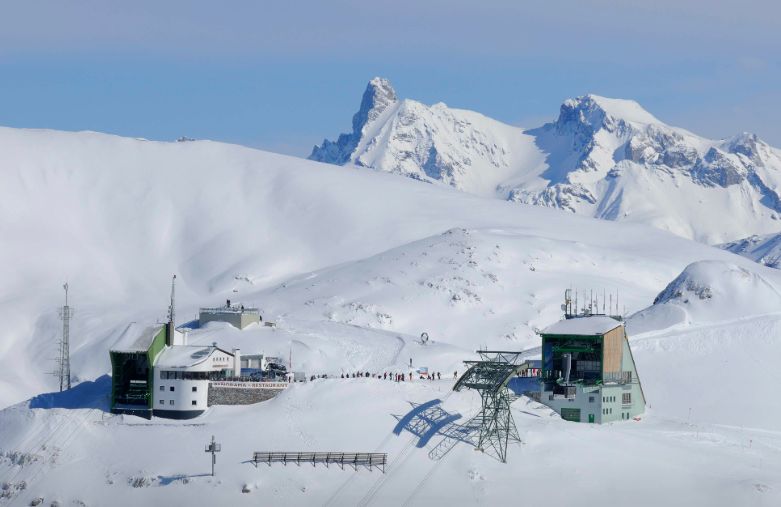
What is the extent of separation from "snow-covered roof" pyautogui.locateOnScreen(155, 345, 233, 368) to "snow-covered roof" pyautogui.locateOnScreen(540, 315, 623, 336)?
30.4 metres

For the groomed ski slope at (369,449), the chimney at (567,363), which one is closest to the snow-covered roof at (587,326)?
the chimney at (567,363)

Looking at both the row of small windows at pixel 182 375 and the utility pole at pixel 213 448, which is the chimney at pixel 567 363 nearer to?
the row of small windows at pixel 182 375

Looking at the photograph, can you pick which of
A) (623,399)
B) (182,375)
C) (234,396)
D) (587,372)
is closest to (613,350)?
(587,372)

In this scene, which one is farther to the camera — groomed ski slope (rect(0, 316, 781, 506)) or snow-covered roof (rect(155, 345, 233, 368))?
snow-covered roof (rect(155, 345, 233, 368))

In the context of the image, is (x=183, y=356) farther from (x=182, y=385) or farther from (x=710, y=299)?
(x=710, y=299)

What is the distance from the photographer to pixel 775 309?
152375 mm

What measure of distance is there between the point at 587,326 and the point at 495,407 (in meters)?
17.1

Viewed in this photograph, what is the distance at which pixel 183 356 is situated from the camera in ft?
385

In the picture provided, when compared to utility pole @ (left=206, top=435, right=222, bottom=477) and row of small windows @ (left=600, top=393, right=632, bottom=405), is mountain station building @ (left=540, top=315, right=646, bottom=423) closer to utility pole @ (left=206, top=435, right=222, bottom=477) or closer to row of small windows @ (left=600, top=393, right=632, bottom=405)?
row of small windows @ (left=600, top=393, right=632, bottom=405)

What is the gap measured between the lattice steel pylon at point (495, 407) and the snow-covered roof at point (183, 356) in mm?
22062

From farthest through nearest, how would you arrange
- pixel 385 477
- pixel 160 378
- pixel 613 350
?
pixel 613 350 < pixel 160 378 < pixel 385 477

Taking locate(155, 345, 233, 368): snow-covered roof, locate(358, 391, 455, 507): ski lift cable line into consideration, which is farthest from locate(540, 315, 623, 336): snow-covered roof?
locate(155, 345, 233, 368): snow-covered roof

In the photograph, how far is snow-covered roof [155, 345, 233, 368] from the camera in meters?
116

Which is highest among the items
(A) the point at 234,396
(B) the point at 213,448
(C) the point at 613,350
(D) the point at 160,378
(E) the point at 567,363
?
(C) the point at 613,350
